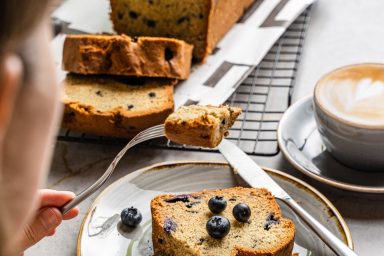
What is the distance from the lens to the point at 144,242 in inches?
68.0

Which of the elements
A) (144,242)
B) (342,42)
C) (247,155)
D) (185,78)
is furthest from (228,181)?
(342,42)

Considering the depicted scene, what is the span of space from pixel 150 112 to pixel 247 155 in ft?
1.21

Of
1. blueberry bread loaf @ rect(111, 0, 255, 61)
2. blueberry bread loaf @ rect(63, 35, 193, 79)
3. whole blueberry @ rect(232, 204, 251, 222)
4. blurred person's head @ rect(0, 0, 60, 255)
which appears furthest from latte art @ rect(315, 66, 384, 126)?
blurred person's head @ rect(0, 0, 60, 255)

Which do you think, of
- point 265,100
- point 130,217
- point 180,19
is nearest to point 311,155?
point 265,100

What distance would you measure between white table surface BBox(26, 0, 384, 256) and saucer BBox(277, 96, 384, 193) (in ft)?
0.15

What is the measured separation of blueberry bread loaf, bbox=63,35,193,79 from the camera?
2.29 metres

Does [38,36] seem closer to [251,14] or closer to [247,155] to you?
[247,155]

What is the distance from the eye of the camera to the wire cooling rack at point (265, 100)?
2.14 meters

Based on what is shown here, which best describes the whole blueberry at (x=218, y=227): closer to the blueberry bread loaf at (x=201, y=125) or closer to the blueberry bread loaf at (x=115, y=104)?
the blueberry bread loaf at (x=201, y=125)

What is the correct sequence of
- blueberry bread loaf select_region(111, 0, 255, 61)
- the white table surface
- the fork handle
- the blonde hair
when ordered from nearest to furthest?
the blonde hair < the fork handle < the white table surface < blueberry bread loaf select_region(111, 0, 255, 61)

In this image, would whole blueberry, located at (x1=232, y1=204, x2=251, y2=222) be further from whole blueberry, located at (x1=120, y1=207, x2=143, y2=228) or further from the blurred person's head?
the blurred person's head

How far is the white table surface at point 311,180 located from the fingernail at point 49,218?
384 mm

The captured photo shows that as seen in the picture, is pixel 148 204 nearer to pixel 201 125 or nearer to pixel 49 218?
pixel 201 125

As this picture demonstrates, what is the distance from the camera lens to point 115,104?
2227 millimetres
